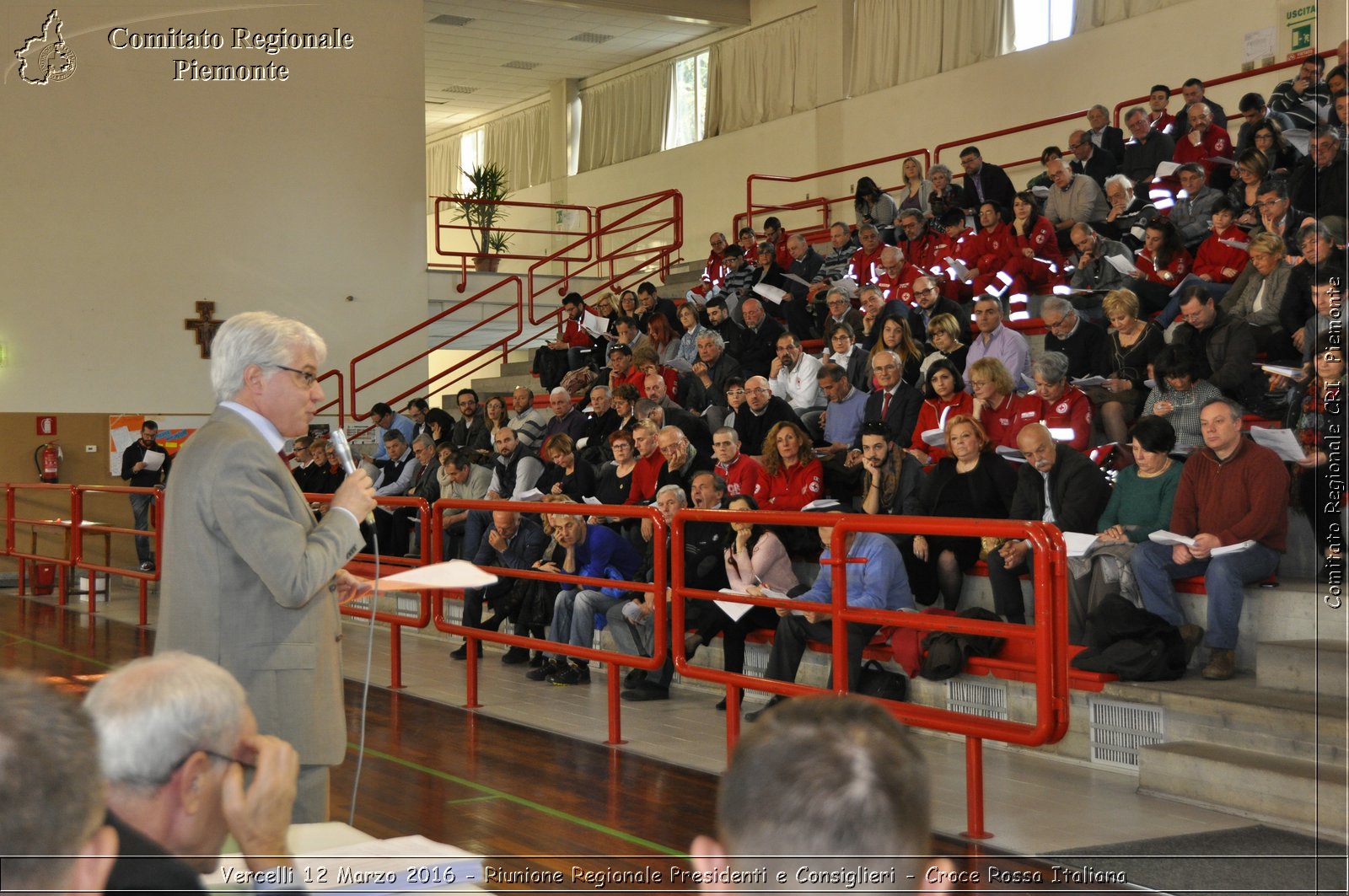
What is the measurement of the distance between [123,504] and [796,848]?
16016 mm

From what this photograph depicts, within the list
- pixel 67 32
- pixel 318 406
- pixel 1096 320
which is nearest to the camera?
pixel 318 406

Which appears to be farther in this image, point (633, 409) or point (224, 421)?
point (633, 409)

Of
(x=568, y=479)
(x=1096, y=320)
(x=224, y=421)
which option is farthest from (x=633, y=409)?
(x=224, y=421)

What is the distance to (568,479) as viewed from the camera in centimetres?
954

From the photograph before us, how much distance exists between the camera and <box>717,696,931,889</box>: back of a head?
1254 millimetres

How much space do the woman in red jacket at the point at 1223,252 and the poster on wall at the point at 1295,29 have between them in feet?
11.9

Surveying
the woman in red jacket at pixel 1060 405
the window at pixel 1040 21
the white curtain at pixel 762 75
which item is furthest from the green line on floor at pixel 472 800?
the white curtain at pixel 762 75

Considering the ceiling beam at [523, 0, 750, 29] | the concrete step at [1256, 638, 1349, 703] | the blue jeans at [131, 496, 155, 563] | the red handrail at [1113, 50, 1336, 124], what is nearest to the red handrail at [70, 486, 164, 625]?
the blue jeans at [131, 496, 155, 563]

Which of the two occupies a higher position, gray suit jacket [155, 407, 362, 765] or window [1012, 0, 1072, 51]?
window [1012, 0, 1072, 51]

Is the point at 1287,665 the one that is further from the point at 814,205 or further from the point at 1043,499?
the point at 814,205

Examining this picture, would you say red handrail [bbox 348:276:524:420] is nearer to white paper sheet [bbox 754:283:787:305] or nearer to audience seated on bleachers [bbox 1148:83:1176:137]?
white paper sheet [bbox 754:283:787:305]

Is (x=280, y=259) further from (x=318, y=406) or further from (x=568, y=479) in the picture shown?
(x=318, y=406)

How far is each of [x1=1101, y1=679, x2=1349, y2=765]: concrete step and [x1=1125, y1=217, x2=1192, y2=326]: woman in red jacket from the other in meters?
3.90

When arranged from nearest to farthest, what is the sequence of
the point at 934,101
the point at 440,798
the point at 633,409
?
the point at 440,798, the point at 633,409, the point at 934,101
